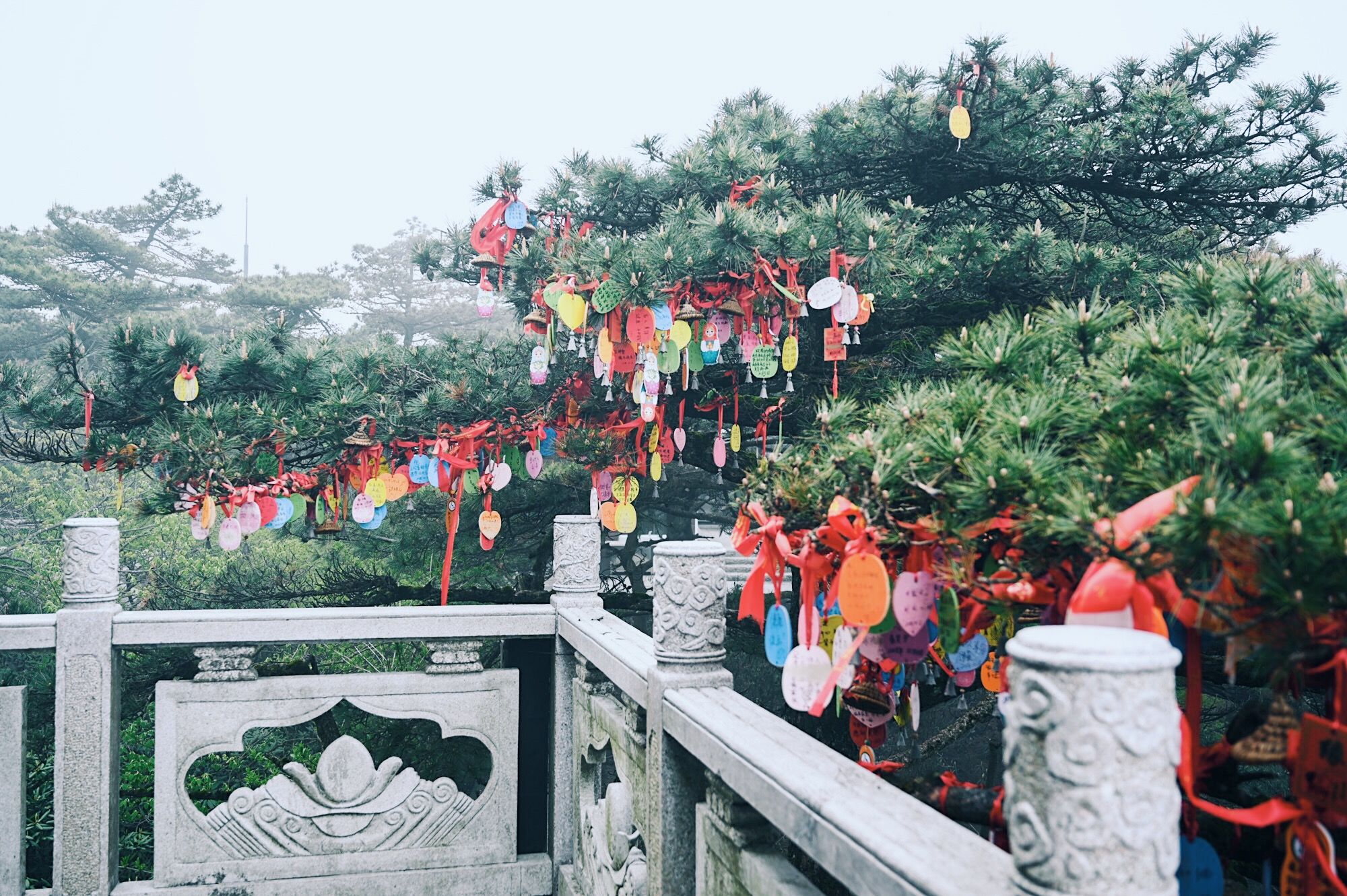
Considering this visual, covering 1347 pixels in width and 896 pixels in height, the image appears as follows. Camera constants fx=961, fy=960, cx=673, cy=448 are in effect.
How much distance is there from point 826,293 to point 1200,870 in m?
2.02

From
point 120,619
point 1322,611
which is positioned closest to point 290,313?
point 120,619

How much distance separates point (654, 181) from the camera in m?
4.61

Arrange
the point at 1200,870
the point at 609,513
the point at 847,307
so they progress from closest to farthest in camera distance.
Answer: the point at 1200,870, the point at 847,307, the point at 609,513

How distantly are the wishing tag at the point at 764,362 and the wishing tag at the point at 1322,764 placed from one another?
96.6 inches

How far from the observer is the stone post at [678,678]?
2.55 meters

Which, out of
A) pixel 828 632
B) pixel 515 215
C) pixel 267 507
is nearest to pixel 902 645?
pixel 828 632

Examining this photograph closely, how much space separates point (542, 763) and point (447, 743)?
102 inches

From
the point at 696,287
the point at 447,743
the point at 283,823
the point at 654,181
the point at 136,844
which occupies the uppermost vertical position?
the point at 654,181

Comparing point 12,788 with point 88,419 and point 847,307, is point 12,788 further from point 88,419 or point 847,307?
point 847,307

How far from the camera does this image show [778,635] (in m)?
2.00

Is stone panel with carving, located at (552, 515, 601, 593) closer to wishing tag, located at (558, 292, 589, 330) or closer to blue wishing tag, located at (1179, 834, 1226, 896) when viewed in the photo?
wishing tag, located at (558, 292, 589, 330)

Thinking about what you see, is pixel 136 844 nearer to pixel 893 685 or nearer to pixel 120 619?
→ pixel 120 619

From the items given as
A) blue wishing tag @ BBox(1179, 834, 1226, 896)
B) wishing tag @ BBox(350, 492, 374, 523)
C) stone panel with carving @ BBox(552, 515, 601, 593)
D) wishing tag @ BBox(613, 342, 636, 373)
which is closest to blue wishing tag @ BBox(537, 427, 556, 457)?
stone panel with carving @ BBox(552, 515, 601, 593)

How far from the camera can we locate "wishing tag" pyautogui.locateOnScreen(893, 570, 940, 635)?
159 centimetres
